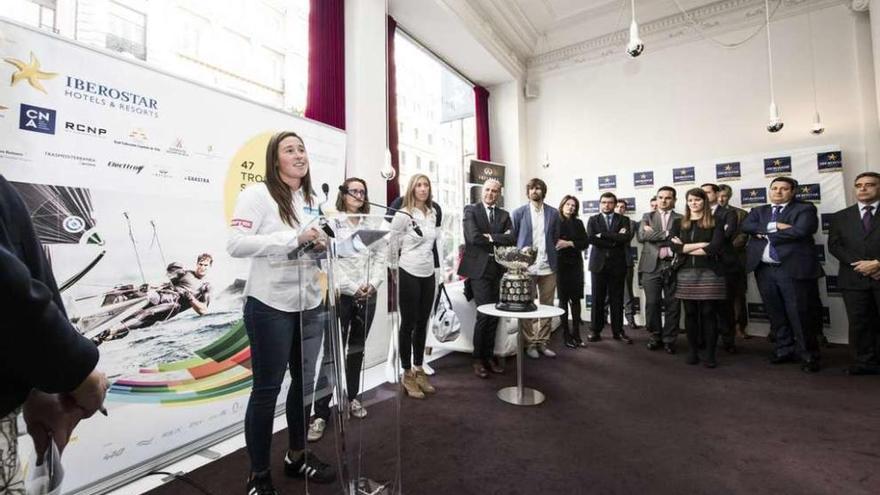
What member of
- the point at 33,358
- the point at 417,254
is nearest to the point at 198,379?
the point at 417,254

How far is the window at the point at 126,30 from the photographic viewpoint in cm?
218

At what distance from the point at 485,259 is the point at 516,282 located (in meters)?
0.50

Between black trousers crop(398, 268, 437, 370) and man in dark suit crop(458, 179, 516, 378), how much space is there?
46cm

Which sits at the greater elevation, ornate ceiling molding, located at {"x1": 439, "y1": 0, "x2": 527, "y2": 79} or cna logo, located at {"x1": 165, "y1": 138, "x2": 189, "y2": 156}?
ornate ceiling molding, located at {"x1": 439, "y1": 0, "x2": 527, "y2": 79}

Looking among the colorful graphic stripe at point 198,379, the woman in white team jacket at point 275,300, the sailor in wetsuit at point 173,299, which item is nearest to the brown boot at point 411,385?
the colorful graphic stripe at point 198,379

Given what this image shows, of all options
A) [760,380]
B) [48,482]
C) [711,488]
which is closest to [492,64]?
[760,380]

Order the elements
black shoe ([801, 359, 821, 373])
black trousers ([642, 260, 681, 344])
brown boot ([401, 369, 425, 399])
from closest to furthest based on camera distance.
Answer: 1. brown boot ([401, 369, 425, 399])
2. black shoe ([801, 359, 821, 373])
3. black trousers ([642, 260, 681, 344])

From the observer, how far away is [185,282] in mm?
1801

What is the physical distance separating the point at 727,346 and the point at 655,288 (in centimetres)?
80

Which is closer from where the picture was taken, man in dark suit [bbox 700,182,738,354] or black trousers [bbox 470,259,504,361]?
black trousers [bbox 470,259,504,361]

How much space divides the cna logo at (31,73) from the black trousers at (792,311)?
4684mm

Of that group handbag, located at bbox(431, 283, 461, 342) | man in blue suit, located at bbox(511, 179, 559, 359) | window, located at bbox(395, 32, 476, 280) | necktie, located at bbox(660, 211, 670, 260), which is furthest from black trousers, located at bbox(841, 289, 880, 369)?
window, located at bbox(395, 32, 476, 280)

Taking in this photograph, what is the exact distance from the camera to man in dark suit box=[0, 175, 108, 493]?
525 mm

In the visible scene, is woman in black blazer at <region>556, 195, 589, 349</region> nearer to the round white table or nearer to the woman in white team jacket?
the round white table
